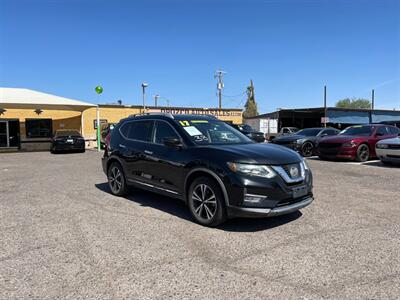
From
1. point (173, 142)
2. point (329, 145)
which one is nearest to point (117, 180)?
point (173, 142)

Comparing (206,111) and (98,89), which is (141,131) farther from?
(206,111)

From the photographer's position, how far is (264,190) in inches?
185

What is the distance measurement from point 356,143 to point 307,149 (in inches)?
122

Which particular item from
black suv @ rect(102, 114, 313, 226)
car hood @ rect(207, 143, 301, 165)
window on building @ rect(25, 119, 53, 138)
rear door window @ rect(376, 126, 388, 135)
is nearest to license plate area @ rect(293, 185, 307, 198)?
black suv @ rect(102, 114, 313, 226)

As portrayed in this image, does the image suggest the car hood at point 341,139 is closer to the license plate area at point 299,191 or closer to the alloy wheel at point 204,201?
the license plate area at point 299,191

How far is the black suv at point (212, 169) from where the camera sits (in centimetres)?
473

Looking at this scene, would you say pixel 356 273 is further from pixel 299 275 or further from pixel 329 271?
pixel 299 275

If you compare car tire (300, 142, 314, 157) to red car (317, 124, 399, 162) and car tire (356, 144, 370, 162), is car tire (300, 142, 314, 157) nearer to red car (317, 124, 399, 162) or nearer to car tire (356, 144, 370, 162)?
red car (317, 124, 399, 162)

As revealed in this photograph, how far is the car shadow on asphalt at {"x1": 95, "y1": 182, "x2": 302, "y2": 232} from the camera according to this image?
5152 mm

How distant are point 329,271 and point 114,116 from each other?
89.2 feet

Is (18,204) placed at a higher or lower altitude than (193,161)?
lower

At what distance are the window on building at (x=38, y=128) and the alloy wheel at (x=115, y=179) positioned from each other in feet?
70.0

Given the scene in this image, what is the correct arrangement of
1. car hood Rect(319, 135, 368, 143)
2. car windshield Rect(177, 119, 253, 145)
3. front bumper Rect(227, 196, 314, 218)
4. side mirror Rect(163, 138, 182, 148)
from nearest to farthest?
front bumper Rect(227, 196, 314, 218) < side mirror Rect(163, 138, 182, 148) < car windshield Rect(177, 119, 253, 145) < car hood Rect(319, 135, 368, 143)

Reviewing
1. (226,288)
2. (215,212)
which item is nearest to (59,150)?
(215,212)
